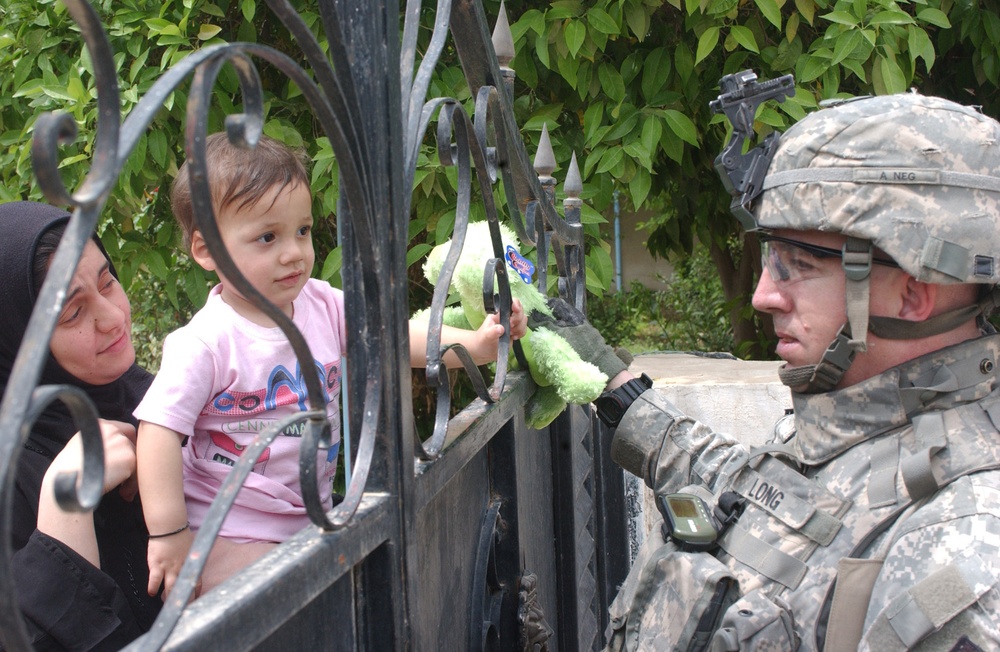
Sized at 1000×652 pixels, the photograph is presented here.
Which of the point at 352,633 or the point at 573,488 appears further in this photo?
the point at 573,488

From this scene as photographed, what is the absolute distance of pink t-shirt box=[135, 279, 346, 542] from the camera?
162 cm

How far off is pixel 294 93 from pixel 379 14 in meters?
2.01

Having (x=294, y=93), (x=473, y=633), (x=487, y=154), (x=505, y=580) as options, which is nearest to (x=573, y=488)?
(x=505, y=580)

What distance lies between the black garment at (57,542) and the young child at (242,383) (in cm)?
11

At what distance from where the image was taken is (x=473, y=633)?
1.71 metres

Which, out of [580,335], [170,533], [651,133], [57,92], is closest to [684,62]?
[651,133]

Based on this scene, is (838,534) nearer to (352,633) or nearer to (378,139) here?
(352,633)

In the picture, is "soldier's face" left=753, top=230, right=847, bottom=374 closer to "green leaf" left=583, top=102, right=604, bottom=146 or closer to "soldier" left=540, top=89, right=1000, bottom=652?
"soldier" left=540, top=89, right=1000, bottom=652

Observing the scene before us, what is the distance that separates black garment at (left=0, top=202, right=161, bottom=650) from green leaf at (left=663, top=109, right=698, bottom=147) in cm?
204

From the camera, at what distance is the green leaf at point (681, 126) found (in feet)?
10.3

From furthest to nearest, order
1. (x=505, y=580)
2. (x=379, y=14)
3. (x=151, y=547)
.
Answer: (x=505, y=580) → (x=151, y=547) → (x=379, y=14)

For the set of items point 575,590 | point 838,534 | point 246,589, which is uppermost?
point 246,589

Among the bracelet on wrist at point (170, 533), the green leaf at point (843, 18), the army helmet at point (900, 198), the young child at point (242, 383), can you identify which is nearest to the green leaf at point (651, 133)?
the green leaf at point (843, 18)

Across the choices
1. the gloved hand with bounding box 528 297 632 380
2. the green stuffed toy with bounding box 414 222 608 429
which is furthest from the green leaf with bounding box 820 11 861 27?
the green stuffed toy with bounding box 414 222 608 429
